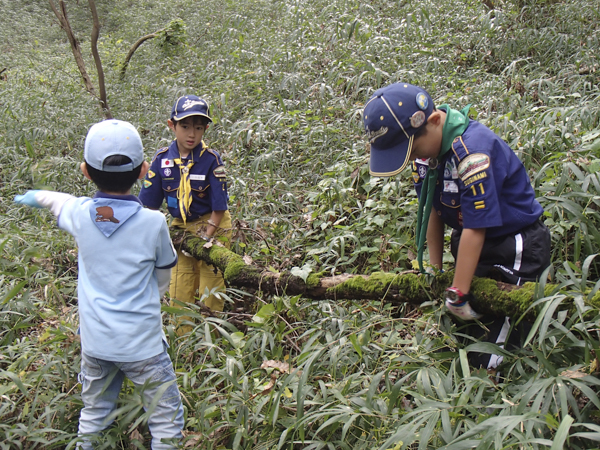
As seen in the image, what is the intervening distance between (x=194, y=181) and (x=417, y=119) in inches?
69.7

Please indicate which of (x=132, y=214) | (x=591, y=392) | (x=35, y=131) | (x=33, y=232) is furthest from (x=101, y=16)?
(x=591, y=392)

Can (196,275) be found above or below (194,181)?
below

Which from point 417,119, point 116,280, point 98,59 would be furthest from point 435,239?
point 98,59

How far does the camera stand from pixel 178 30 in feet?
29.1

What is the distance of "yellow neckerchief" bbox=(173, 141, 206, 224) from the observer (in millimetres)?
3260

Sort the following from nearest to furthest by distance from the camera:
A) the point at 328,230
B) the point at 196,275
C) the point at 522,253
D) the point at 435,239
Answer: the point at 522,253 < the point at 435,239 < the point at 196,275 < the point at 328,230

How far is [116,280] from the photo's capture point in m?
1.95

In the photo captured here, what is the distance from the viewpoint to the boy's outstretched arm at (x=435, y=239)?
8.05ft

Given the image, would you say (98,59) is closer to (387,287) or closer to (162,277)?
(162,277)

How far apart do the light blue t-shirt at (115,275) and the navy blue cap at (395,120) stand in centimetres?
99

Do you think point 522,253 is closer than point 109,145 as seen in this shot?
No

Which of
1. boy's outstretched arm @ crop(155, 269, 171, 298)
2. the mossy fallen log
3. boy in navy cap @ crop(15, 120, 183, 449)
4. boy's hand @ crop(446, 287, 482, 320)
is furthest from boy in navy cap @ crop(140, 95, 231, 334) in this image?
boy's hand @ crop(446, 287, 482, 320)

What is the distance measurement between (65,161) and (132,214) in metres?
3.35

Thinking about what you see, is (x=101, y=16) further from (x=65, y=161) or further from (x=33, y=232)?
(x=33, y=232)
